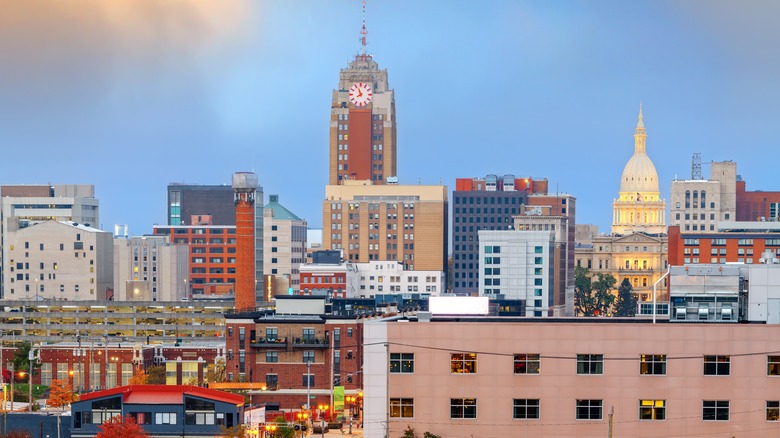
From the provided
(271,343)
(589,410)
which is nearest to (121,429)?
(589,410)

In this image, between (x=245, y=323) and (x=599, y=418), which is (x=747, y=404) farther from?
(x=245, y=323)

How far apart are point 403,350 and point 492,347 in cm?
559

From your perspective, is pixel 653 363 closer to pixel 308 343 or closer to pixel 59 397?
pixel 308 343

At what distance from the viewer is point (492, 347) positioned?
96562 mm

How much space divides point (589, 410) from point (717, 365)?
8354 mm

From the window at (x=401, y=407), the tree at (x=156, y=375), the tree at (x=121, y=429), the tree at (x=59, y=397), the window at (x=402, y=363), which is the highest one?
the window at (x=402, y=363)

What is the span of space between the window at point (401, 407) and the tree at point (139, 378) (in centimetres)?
9187

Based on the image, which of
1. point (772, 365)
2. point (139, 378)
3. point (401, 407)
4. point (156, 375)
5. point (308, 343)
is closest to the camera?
point (772, 365)

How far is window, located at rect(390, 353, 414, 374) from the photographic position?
97312mm

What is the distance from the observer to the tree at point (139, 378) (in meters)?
184

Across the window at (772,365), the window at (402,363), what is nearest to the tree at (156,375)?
the window at (402,363)

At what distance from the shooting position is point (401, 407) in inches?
3839

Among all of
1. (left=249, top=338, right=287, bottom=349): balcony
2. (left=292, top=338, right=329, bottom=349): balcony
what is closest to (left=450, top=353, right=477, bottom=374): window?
(left=292, top=338, right=329, bottom=349): balcony

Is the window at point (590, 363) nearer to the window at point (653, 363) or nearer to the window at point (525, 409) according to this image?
the window at point (653, 363)
